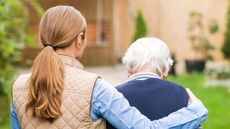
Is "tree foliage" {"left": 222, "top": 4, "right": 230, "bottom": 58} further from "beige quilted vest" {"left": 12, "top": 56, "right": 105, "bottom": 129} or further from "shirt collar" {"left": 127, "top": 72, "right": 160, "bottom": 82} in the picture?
"beige quilted vest" {"left": 12, "top": 56, "right": 105, "bottom": 129}

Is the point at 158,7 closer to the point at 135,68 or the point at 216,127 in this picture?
the point at 216,127

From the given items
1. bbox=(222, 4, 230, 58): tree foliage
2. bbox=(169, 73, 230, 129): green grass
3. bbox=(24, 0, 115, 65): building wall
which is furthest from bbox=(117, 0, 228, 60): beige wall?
bbox=(169, 73, 230, 129): green grass

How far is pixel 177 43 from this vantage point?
2581 cm

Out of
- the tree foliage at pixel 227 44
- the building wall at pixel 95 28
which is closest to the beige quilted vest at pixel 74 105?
the tree foliage at pixel 227 44

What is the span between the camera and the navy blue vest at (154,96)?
351cm

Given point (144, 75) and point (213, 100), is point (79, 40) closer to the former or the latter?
point (144, 75)

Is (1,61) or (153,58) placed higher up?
(153,58)

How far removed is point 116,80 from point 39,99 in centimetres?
1550

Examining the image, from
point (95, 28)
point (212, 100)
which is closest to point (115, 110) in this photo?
point (212, 100)

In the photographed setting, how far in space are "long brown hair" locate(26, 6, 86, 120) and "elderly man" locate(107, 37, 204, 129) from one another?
0.42 meters

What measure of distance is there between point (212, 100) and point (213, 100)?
0.02 metres

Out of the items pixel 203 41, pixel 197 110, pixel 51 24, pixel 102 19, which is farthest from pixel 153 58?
pixel 102 19

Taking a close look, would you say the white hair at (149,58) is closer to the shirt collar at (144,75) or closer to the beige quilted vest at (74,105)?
the shirt collar at (144,75)

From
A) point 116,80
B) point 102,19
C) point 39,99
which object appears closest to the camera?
point 39,99
